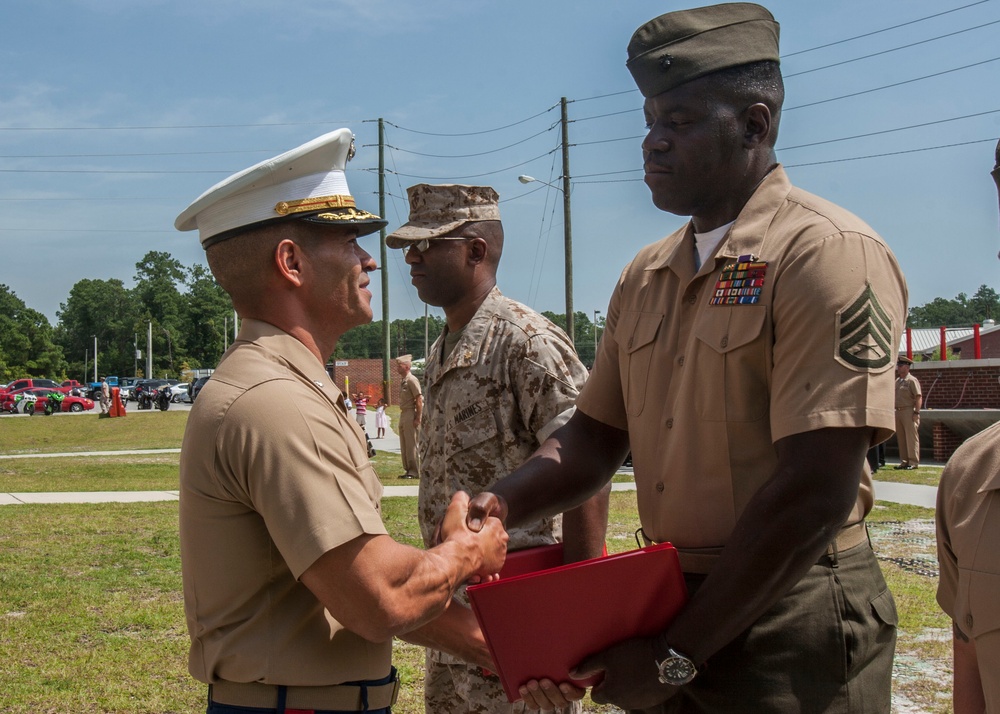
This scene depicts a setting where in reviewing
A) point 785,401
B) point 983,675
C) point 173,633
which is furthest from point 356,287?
point 173,633

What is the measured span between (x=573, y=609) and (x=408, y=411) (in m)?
A: 14.7

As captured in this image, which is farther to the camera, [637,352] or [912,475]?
[912,475]

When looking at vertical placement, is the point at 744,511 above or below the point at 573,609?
above

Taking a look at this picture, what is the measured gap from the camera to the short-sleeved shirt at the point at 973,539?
183cm

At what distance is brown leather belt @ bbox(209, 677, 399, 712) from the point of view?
7.16ft

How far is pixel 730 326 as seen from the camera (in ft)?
7.02

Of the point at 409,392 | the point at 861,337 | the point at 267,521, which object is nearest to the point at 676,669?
the point at 861,337

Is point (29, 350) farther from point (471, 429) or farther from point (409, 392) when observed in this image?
point (471, 429)

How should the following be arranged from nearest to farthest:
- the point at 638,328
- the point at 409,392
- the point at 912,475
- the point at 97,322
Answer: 1. the point at 638,328
2. the point at 409,392
3. the point at 912,475
4. the point at 97,322

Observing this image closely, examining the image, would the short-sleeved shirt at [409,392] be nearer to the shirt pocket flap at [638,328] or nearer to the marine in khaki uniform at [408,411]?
the marine in khaki uniform at [408,411]

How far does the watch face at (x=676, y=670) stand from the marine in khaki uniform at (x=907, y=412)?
1675cm

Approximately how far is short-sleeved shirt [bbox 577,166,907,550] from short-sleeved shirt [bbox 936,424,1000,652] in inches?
6.9

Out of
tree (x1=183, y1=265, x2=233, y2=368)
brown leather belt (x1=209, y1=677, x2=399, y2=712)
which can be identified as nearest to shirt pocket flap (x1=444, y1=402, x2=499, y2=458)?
brown leather belt (x1=209, y1=677, x2=399, y2=712)

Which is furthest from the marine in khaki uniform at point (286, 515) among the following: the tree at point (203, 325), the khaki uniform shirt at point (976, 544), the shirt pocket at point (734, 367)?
the tree at point (203, 325)
